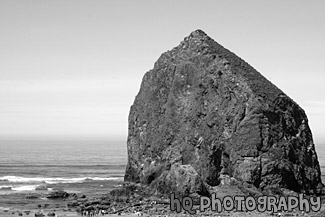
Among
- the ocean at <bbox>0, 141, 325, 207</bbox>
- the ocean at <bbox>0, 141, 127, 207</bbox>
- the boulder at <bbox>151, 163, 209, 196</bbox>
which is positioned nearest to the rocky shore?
the boulder at <bbox>151, 163, 209, 196</bbox>

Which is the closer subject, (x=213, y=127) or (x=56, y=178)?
(x=213, y=127)

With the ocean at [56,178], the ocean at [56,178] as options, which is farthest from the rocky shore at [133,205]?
the ocean at [56,178]

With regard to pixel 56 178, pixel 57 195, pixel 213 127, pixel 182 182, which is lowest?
pixel 57 195

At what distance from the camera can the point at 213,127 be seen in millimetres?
83938

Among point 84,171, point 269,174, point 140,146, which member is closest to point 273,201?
point 269,174

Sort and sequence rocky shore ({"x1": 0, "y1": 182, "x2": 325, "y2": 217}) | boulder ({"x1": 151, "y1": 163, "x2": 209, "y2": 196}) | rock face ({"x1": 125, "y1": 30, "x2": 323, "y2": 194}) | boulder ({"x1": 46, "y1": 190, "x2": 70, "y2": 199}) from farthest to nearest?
boulder ({"x1": 46, "y1": 190, "x2": 70, "y2": 199}), rock face ({"x1": 125, "y1": 30, "x2": 323, "y2": 194}), boulder ({"x1": 151, "y1": 163, "x2": 209, "y2": 196}), rocky shore ({"x1": 0, "y1": 182, "x2": 325, "y2": 217})

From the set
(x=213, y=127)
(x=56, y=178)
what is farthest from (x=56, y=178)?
(x=213, y=127)

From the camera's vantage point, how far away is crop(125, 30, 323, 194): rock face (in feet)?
258

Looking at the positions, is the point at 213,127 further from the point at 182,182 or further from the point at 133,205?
the point at 133,205

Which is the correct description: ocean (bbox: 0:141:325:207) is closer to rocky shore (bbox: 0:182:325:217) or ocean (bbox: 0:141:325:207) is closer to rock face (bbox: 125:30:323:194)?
rocky shore (bbox: 0:182:325:217)

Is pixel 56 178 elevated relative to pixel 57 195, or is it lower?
elevated

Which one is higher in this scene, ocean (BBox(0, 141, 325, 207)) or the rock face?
the rock face

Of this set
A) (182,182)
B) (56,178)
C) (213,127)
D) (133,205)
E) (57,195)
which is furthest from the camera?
(56,178)

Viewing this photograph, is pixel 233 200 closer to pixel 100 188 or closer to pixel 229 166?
pixel 229 166
